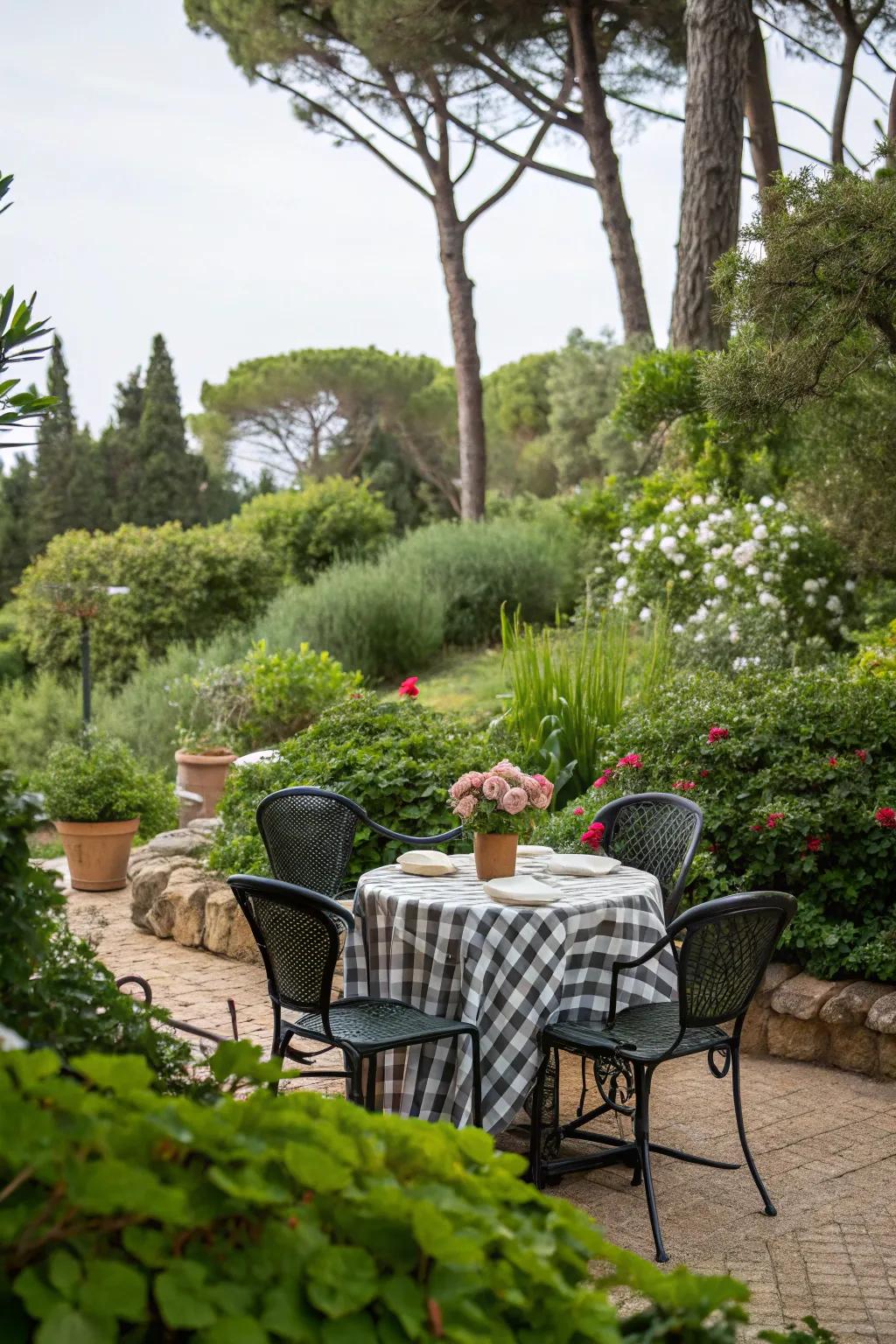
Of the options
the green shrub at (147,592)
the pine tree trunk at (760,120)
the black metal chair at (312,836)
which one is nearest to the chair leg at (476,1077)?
the black metal chair at (312,836)

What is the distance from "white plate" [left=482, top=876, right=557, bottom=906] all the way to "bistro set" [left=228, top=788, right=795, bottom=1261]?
29 mm

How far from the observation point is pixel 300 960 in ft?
11.2

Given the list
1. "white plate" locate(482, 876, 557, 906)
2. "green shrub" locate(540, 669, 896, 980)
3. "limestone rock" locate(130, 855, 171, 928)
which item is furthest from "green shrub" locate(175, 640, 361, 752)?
"white plate" locate(482, 876, 557, 906)

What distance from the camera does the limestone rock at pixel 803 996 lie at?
450 centimetres

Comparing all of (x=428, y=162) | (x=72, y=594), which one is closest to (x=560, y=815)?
(x=72, y=594)

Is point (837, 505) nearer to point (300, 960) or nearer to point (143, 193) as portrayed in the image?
point (300, 960)

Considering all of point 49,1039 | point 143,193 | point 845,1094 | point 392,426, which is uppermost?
point 143,193

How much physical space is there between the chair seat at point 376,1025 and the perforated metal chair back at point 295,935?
0.07 meters

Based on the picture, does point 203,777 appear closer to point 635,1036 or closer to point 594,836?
point 594,836

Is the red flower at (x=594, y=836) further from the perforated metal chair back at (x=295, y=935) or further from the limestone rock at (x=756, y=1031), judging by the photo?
the perforated metal chair back at (x=295, y=935)

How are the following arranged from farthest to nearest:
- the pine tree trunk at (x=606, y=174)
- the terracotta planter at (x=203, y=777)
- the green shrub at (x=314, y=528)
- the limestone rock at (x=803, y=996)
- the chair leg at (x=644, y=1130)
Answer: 1. the green shrub at (x=314, y=528)
2. the pine tree trunk at (x=606, y=174)
3. the terracotta planter at (x=203, y=777)
4. the limestone rock at (x=803, y=996)
5. the chair leg at (x=644, y=1130)

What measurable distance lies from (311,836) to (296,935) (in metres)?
1.31

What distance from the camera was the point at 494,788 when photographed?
370 centimetres

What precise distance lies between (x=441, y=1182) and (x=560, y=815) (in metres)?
4.25
